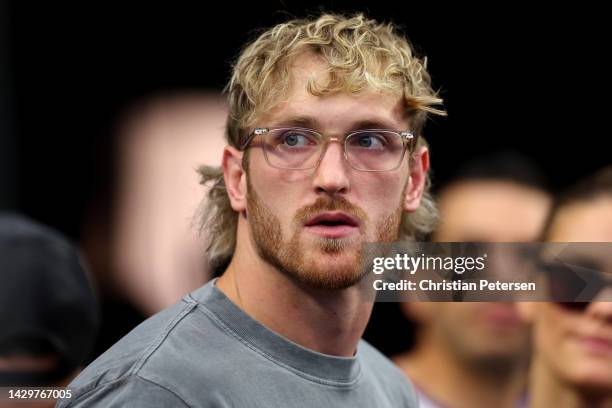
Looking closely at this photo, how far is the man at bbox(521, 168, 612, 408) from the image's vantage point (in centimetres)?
252

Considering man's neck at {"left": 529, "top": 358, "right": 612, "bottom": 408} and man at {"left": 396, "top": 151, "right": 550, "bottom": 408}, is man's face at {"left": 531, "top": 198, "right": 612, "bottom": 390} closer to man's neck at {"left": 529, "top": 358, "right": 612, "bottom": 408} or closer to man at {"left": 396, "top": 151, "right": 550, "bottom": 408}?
man's neck at {"left": 529, "top": 358, "right": 612, "bottom": 408}

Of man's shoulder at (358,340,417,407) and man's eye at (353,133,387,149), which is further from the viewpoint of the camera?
man's shoulder at (358,340,417,407)

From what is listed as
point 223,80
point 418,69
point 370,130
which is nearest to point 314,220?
point 370,130

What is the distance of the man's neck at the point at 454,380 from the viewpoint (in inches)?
128

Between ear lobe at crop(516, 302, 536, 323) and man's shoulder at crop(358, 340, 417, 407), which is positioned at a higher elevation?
ear lobe at crop(516, 302, 536, 323)

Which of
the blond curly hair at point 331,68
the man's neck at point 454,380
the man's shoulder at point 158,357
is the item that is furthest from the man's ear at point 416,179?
the man's neck at point 454,380

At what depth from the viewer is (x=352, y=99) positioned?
225cm

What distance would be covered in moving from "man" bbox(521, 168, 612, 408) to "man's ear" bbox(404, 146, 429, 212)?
41cm

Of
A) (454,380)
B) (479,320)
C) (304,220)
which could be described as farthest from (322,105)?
(454,380)

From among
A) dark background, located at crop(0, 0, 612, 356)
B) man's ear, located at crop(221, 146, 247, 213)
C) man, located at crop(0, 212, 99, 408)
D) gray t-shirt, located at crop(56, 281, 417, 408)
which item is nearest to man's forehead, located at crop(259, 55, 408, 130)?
man's ear, located at crop(221, 146, 247, 213)

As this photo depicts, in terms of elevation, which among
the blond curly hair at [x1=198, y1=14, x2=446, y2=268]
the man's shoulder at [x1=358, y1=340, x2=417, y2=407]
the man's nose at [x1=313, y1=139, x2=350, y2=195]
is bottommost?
the man's shoulder at [x1=358, y1=340, x2=417, y2=407]

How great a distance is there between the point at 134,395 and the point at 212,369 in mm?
202

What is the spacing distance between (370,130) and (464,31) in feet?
5.18

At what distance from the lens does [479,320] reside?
307 centimetres
